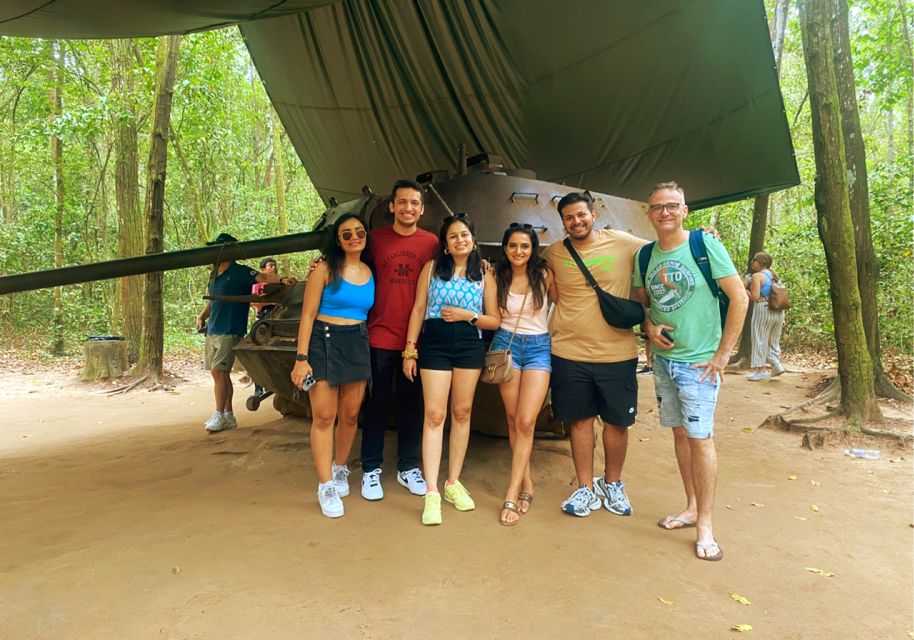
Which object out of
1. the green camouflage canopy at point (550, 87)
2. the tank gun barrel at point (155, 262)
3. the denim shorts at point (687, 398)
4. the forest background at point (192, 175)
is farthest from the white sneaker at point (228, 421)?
the forest background at point (192, 175)

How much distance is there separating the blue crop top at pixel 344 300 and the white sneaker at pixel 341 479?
93 centimetres

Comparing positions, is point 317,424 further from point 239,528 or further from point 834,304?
point 834,304

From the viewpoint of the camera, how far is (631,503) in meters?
3.38

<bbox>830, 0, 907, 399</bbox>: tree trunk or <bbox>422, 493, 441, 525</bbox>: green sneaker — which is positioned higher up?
<bbox>830, 0, 907, 399</bbox>: tree trunk

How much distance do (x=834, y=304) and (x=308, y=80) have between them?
21.1 ft

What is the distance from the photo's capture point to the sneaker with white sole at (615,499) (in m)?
3.15

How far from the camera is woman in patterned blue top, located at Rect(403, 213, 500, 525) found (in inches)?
120

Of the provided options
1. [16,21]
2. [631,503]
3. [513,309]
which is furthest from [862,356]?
[16,21]

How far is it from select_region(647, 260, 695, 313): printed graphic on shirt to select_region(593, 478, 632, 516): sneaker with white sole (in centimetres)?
107

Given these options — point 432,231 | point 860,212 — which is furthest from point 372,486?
point 860,212

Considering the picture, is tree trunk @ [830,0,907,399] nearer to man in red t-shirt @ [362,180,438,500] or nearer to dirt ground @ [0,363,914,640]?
dirt ground @ [0,363,914,640]

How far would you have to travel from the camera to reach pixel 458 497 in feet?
10.3

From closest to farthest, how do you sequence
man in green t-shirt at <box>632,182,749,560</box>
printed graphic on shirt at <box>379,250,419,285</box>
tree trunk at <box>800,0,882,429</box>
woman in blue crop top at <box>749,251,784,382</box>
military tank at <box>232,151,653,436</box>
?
1. man in green t-shirt at <box>632,182,749,560</box>
2. printed graphic on shirt at <box>379,250,419,285</box>
3. military tank at <box>232,151,653,436</box>
4. tree trunk at <box>800,0,882,429</box>
5. woman in blue crop top at <box>749,251,784,382</box>

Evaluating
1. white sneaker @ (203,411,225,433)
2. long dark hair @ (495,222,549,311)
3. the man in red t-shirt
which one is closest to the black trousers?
the man in red t-shirt
